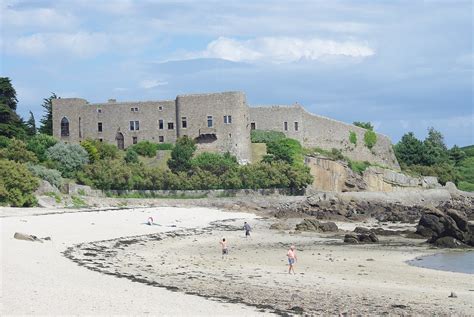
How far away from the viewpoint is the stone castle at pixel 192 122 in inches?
2606

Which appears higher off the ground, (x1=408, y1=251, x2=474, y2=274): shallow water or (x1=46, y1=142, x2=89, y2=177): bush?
(x1=46, y1=142, x2=89, y2=177): bush

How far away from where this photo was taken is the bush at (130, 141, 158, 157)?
6550cm

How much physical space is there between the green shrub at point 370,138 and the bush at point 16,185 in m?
42.7

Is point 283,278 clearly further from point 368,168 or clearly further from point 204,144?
point 368,168

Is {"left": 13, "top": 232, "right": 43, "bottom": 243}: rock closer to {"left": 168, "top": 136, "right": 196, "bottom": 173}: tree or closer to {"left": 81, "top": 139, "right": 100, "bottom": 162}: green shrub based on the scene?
{"left": 81, "top": 139, "right": 100, "bottom": 162}: green shrub

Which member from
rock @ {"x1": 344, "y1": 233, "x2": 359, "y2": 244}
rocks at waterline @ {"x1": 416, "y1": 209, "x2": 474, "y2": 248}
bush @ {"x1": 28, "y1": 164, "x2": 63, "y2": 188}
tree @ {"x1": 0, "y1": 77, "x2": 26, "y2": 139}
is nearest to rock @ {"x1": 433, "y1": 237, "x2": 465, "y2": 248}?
rocks at waterline @ {"x1": 416, "y1": 209, "x2": 474, "y2": 248}

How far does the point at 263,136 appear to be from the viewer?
68.8 metres

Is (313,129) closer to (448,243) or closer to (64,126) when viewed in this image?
(64,126)

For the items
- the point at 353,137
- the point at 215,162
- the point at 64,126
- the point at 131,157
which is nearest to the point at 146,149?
the point at 131,157

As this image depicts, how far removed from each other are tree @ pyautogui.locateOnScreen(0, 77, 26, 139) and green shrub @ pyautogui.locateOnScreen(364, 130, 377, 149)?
35.4 metres

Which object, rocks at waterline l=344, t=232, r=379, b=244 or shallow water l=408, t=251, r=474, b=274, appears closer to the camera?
shallow water l=408, t=251, r=474, b=274

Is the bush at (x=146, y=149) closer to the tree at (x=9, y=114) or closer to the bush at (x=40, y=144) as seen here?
the bush at (x=40, y=144)

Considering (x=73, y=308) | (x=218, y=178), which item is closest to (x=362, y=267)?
(x=73, y=308)

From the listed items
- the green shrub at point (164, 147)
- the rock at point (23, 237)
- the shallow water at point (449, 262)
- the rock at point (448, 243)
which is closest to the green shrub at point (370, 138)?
the green shrub at point (164, 147)
